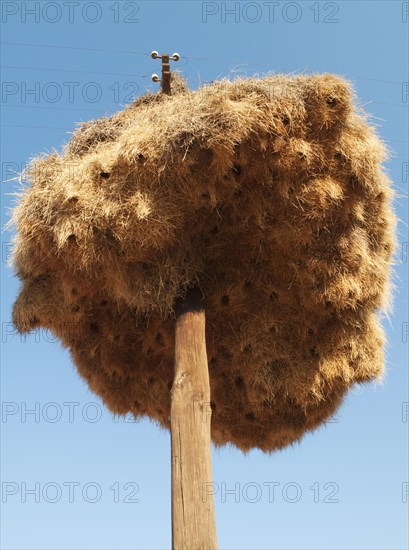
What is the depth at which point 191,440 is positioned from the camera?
20.3 feet

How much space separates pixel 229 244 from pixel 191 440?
207 centimetres

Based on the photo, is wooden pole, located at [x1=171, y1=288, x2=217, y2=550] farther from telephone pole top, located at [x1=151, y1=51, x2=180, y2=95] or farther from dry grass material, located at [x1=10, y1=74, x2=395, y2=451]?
telephone pole top, located at [x1=151, y1=51, x2=180, y2=95]

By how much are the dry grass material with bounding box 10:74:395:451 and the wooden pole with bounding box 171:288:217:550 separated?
0.39 m

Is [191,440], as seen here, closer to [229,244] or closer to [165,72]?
[229,244]

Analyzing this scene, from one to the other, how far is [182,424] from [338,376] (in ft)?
6.38

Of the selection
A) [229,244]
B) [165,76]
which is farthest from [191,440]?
[165,76]

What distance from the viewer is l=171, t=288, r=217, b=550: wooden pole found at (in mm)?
5773

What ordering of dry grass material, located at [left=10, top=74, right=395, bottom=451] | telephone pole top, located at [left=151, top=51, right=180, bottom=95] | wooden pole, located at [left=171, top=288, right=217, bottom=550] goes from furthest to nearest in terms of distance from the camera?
telephone pole top, located at [left=151, top=51, right=180, bottom=95]
dry grass material, located at [left=10, top=74, right=395, bottom=451]
wooden pole, located at [left=171, top=288, right=217, bottom=550]

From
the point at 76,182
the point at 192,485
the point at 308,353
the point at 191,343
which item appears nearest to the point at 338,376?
the point at 308,353

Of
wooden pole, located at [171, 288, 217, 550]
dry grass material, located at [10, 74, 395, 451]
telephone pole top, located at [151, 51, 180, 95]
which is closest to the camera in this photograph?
wooden pole, located at [171, 288, 217, 550]

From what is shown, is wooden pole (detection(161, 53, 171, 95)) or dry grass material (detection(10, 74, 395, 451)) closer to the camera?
dry grass material (detection(10, 74, 395, 451))

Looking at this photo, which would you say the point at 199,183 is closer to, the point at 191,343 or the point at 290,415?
the point at 191,343

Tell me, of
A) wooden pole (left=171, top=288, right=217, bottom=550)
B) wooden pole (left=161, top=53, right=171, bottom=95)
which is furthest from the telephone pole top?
wooden pole (left=171, top=288, right=217, bottom=550)

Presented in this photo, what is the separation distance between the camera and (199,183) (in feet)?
21.9
